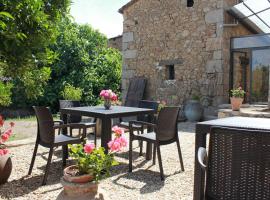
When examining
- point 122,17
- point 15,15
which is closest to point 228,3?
point 122,17

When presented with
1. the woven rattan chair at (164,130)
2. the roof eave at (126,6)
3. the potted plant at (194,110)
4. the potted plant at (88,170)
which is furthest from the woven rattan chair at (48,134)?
the roof eave at (126,6)

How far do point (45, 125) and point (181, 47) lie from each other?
742cm

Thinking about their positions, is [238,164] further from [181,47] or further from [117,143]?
[181,47]

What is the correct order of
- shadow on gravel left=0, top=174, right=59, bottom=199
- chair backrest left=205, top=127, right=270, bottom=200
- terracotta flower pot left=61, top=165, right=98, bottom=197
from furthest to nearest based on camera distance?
shadow on gravel left=0, top=174, right=59, bottom=199
terracotta flower pot left=61, top=165, right=98, bottom=197
chair backrest left=205, top=127, right=270, bottom=200

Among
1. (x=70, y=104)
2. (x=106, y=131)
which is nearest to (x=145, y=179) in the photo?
(x=106, y=131)

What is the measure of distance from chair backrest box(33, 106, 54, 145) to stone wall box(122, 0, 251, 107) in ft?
21.8

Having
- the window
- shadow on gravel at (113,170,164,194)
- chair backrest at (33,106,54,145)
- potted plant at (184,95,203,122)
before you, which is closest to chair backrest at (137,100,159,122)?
shadow on gravel at (113,170,164,194)

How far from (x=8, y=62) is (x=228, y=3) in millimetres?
8377

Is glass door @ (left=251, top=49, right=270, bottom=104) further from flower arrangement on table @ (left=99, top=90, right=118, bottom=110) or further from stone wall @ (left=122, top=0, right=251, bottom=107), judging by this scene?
Result: flower arrangement on table @ (left=99, top=90, right=118, bottom=110)

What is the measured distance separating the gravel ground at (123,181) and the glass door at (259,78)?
6.01m

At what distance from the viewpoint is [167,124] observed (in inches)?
157

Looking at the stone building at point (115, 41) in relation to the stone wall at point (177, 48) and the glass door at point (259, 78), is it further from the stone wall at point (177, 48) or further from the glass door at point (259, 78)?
the glass door at point (259, 78)

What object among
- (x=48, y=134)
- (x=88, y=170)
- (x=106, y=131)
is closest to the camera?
(x=88, y=170)

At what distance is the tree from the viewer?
228 cm
